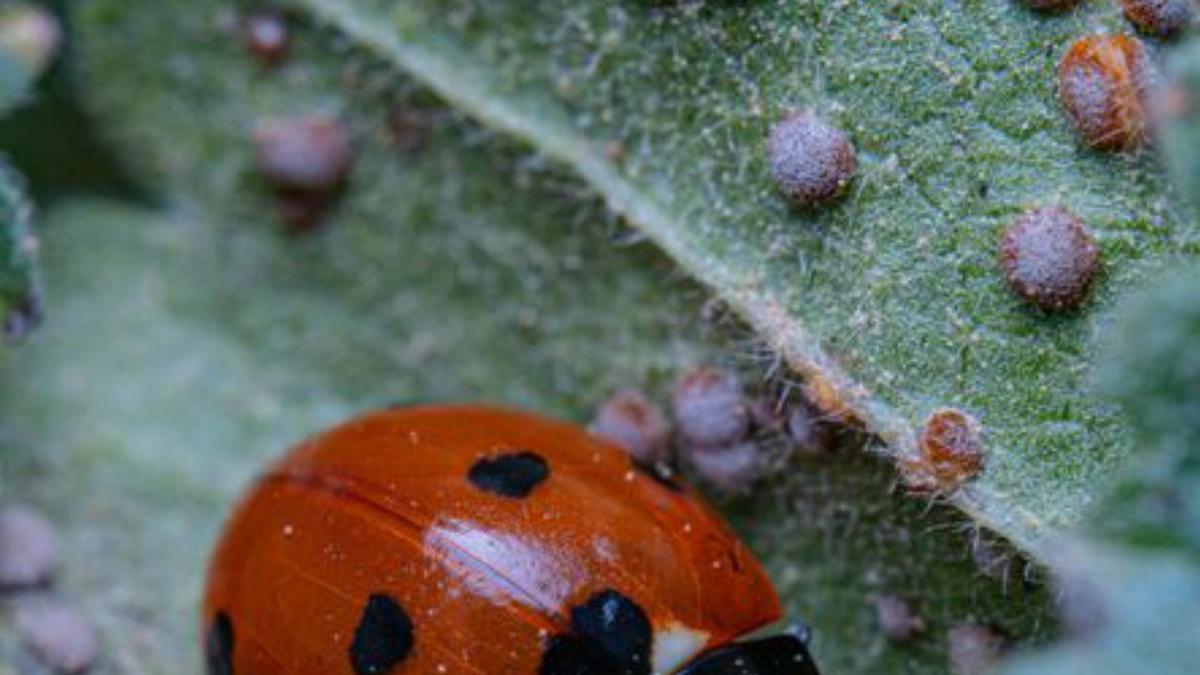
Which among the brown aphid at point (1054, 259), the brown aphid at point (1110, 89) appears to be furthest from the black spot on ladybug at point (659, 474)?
the brown aphid at point (1110, 89)

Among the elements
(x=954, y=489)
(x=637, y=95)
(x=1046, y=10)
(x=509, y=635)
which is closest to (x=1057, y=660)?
(x=954, y=489)

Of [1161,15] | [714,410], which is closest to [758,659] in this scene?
[714,410]

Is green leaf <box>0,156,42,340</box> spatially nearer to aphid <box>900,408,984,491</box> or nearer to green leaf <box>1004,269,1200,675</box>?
aphid <box>900,408,984,491</box>

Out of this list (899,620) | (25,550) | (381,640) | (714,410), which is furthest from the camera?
(25,550)

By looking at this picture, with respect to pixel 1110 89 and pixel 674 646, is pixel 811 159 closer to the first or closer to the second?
pixel 1110 89

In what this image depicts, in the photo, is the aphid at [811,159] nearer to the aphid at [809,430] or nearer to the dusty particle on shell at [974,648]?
the aphid at [809,430]

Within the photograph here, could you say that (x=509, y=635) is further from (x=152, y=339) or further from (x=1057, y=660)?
(x=152, y=339)
